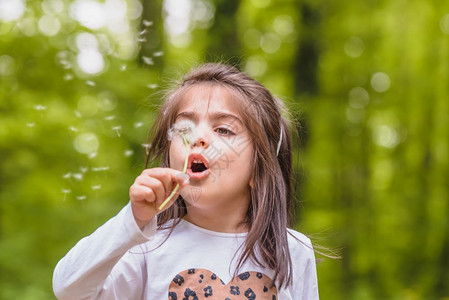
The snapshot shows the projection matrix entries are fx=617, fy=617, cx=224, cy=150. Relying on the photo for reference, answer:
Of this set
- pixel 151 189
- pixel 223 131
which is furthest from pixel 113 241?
pixel 223 131

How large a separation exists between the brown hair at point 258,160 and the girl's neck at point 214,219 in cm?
5

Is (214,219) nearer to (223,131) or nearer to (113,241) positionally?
(223,131)

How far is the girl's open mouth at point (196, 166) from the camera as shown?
5.69 feet

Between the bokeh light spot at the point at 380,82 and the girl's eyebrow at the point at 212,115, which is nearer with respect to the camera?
the girl's eyebrow at the point at 212,115

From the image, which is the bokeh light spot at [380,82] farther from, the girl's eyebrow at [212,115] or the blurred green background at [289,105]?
the girl's eyebrow at [212,115]

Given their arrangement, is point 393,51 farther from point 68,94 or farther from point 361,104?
point 68,94

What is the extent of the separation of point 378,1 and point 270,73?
2.20m

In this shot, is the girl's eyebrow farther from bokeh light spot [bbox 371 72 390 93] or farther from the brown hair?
bokeh light spot [bbox 371 72 390 93]

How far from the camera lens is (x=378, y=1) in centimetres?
1048

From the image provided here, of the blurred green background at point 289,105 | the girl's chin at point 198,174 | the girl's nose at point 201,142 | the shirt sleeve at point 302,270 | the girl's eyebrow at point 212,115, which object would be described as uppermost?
the girl's eyebrow at point 212,115

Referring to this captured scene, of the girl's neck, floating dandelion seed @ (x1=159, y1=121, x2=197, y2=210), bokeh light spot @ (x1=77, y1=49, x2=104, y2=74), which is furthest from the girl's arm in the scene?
bokeh light spot @ (x1=77, y1=49, x2=104, y2=74)

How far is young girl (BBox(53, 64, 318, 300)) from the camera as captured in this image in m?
1.62

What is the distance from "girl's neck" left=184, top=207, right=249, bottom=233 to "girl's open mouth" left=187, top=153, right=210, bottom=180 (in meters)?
0.17

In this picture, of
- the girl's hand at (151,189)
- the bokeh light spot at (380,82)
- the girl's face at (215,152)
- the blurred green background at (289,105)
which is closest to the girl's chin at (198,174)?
the girl's face at (215,152)
